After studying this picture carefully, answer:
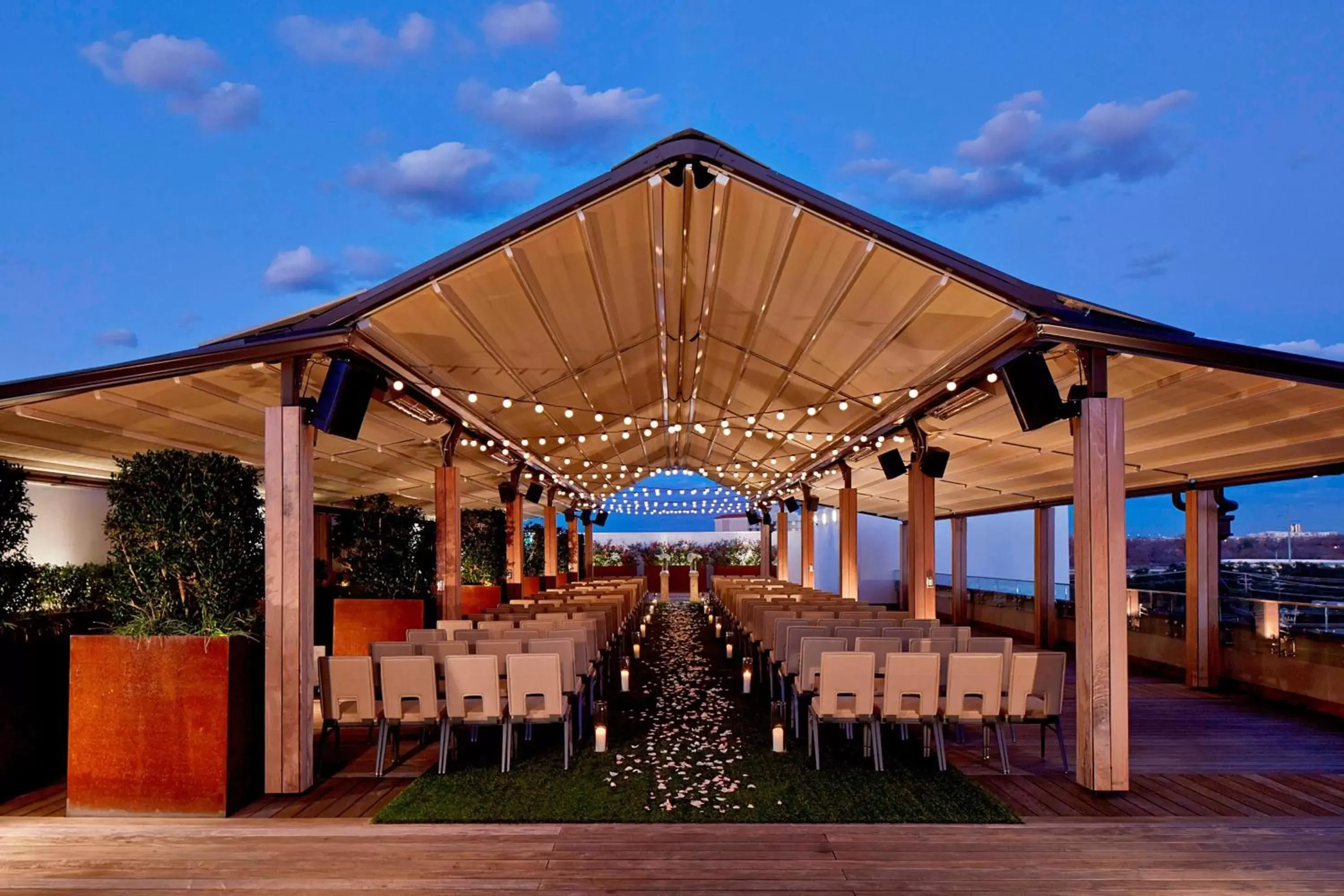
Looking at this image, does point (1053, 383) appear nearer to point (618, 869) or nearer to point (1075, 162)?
point (618, 869)

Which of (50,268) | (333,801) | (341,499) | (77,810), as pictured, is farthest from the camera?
(50,268)

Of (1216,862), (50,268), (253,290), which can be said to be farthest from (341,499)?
(253,290)

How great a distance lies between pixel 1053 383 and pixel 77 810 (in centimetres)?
743

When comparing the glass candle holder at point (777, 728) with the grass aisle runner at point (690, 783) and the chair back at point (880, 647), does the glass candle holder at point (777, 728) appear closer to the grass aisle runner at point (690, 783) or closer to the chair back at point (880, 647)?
the grass aisle runner at point (690, 783)

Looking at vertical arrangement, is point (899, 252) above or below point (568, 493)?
above

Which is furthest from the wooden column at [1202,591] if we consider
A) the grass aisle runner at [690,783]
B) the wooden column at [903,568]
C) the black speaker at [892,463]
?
the wooden column at [903,568]

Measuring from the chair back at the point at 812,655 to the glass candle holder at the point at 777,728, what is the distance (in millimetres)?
267

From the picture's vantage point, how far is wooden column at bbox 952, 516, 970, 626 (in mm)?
20969

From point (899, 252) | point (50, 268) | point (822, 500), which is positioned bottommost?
point (822, 500)

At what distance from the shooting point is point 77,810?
223 inches

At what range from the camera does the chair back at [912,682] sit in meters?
6.74

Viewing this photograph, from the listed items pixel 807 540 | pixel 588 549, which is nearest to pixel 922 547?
pixel 807 540

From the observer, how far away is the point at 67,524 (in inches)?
503

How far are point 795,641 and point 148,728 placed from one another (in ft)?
17.7
